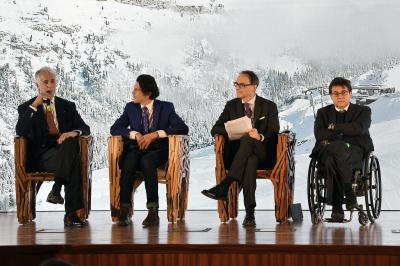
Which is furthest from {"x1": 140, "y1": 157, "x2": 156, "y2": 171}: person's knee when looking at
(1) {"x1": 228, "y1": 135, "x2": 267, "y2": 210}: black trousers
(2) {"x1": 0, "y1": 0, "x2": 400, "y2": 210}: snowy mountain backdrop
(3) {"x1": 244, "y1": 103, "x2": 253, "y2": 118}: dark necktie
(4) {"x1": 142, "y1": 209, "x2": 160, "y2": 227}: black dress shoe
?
(2) {"x1": 0, "y1": 0, "x2": 400, "y2": 210}: snowy mountain backdrop

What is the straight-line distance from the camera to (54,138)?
21.1 ft

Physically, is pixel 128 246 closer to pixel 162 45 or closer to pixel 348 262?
pixel 348 262

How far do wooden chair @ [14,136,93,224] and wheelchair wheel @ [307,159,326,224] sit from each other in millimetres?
1456

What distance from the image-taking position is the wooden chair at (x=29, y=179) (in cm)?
631

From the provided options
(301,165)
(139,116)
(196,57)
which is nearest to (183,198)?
(139,116)

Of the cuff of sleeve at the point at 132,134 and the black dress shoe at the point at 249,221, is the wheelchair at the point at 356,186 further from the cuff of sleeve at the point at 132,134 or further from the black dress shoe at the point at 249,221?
the cuff of sleeve at the point at 132,134

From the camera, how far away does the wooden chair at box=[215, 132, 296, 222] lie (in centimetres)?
616

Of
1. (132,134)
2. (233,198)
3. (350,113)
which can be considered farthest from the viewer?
(233,198)

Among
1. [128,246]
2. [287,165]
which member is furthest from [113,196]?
[128,246]

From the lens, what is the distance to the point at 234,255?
14.8 ft

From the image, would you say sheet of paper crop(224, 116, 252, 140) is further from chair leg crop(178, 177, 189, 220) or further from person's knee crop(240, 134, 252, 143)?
chair leg crop(178, 177, 189, 220)

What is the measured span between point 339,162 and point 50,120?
74.5 inches

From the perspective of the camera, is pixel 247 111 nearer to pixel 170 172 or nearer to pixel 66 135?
pixel 170 172

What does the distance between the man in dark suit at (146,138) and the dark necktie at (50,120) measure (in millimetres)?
365
